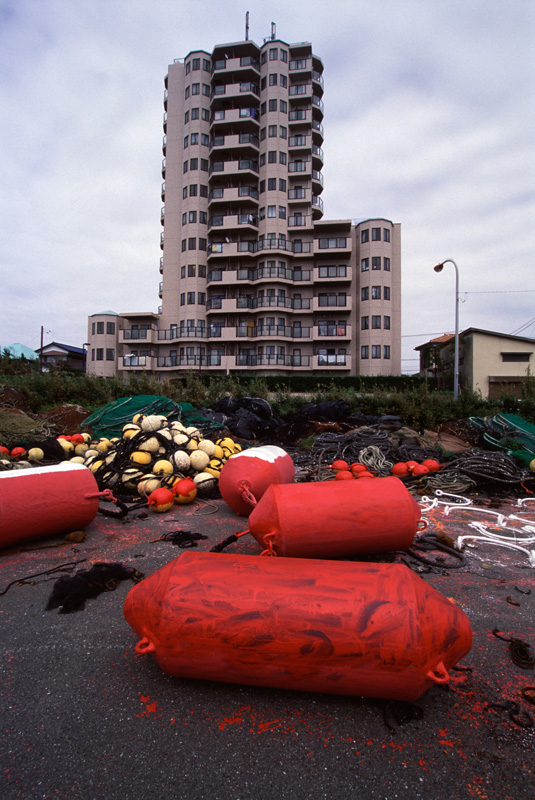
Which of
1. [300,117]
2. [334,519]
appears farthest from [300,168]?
[334,519]

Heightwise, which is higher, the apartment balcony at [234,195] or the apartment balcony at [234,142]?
the apartment balcony at [234,142]

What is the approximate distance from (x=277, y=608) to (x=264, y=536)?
4.02 feet

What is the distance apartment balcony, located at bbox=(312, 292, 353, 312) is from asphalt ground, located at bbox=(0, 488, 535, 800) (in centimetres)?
3514

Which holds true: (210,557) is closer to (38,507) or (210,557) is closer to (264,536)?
Answer: (264,536)

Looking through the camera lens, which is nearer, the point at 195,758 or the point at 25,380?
the point at 195,758

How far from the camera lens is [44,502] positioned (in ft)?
14.2

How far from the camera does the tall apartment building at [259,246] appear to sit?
36.6 m

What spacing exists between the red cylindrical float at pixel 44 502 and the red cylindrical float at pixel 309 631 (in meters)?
2.55

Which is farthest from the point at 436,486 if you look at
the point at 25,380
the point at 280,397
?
the point at 25,380

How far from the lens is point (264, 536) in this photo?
3369mm

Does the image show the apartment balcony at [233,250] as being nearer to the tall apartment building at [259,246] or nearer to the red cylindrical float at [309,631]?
the tall apartment building at [259,246]

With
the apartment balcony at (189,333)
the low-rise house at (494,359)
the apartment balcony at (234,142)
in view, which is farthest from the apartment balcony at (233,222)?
the low-rise house at (494,359)

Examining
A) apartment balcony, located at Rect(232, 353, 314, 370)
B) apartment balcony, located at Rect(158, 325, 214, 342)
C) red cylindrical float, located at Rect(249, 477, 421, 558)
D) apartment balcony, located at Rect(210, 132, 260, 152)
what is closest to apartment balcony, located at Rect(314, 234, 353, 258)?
apartment balcony, located at Rect(232, 353, 314, 370)

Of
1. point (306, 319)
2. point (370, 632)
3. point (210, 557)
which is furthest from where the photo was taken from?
point (306, 319)
